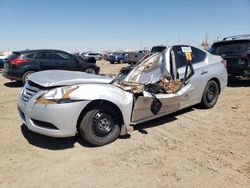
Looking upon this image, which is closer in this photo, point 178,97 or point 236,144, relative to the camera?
point 236,144

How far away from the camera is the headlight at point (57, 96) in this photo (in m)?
4.15

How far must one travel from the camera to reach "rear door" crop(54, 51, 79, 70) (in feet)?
39.4

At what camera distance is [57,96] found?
4164mm

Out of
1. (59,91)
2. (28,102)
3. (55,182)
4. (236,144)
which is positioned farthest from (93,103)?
(236,144)

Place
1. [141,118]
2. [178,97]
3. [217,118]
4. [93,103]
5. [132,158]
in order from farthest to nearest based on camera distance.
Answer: [217,118], [178,97], [141,118], [93,103], [132,158]

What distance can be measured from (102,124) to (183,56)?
8.88ft

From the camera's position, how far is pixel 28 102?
14.5 ft

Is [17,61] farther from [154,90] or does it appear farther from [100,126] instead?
[100,126]

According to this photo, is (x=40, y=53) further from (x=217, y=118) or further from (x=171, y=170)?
(x=171, y=170)

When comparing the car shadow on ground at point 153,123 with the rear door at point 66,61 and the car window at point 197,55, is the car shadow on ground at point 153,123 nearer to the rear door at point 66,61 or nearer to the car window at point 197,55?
the car window at point 197,55

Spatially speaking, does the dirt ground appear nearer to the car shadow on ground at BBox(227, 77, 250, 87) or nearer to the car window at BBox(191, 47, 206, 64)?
the car window at BBox(191, 47, 206, 64)

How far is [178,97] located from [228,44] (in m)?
6.19

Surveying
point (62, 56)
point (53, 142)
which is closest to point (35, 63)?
point (62, 56)

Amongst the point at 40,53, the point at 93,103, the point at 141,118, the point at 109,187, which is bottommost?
the point at 109,187
